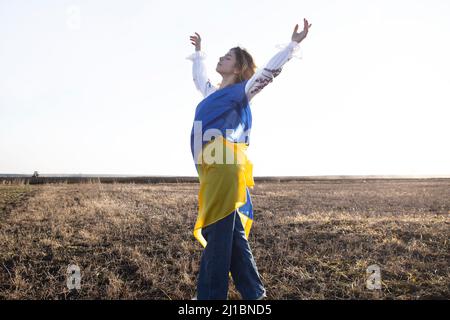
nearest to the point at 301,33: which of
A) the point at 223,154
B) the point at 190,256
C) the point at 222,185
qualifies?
the point at 223,154

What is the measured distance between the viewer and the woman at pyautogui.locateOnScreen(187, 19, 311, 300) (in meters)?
Result: 3.25

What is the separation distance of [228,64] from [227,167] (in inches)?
36.0

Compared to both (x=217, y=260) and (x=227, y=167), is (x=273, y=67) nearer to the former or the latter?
(x=227, y=167)

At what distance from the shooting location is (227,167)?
3.28 meters

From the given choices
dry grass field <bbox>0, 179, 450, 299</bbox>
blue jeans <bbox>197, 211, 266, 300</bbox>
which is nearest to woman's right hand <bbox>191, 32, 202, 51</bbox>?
blue jeans <bbox>197, 211, 266, 300</bbox>

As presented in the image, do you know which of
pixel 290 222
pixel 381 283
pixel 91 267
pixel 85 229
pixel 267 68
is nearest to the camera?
pixel 267 68

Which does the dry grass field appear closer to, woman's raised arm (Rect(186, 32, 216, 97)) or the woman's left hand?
woman's raised arm (Rect(186, 32, 216, 97))

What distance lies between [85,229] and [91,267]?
8.67 feet

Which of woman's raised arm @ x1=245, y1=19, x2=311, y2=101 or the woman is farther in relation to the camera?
the woman

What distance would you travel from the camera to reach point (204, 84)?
4.06 metres

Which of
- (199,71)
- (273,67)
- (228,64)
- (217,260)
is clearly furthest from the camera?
(199,71)

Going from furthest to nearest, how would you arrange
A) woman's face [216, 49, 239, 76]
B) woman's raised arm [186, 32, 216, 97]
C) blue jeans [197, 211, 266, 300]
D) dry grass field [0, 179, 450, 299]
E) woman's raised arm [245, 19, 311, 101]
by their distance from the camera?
1. dry grass field [0, 179, 450, 299]
2. woman's raised arm [186, 32, 216, 97]
3. woman's face [216, 49, 239, 76]
4. blue jeans [197, 211, 266, 300]
5. woman's raised arm [245, 19, 311, 101]
